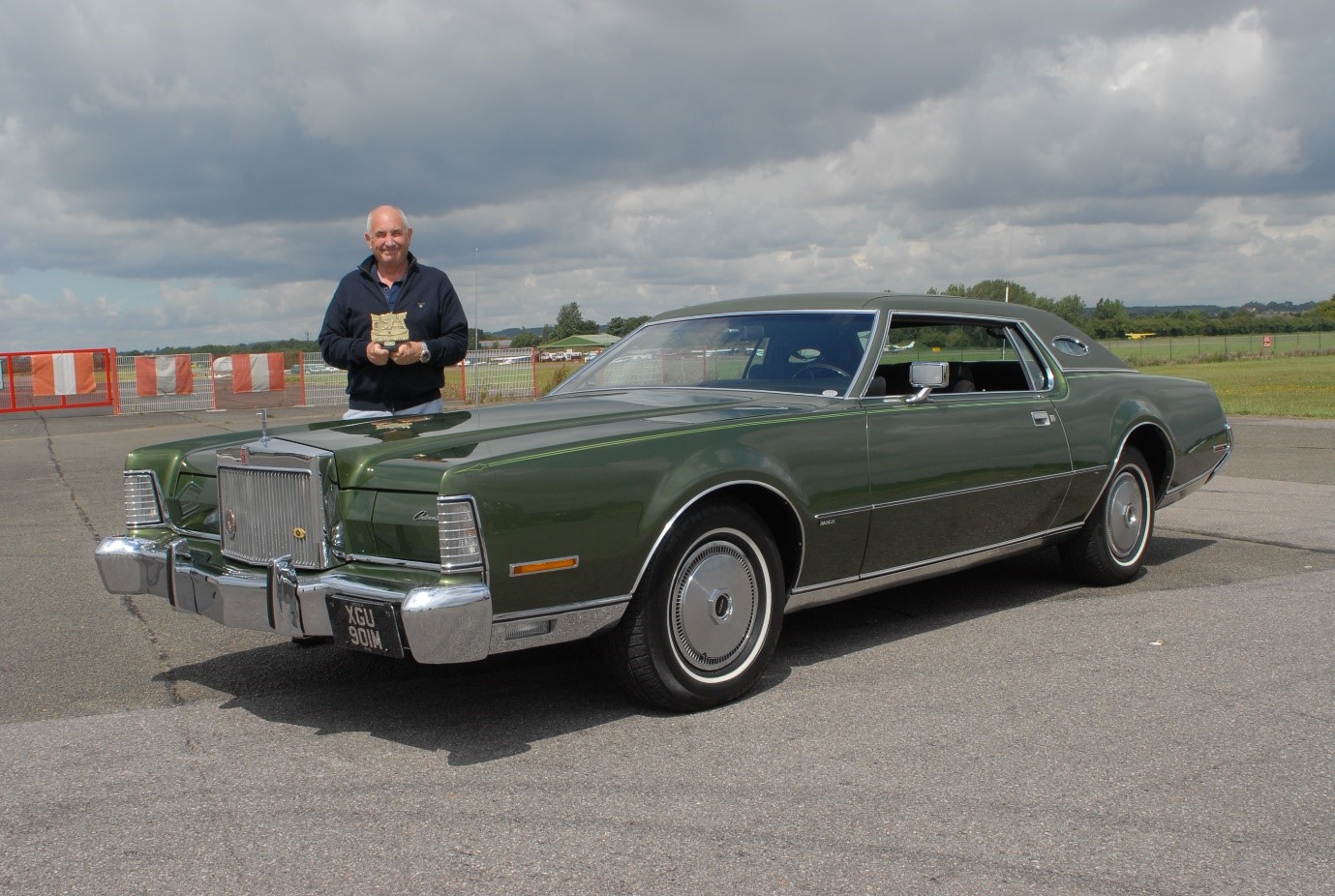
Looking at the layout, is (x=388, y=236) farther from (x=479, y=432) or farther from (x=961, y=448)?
(x=961, y=448)

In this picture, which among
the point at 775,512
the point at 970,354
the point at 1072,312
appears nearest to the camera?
the point at 775,512

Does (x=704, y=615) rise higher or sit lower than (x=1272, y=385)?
higher

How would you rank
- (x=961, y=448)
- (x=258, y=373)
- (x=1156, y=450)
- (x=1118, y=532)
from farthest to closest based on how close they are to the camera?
(x=258, y=373), (x=1156, y=450), (x=1118, y=532), (x=961, y=448)

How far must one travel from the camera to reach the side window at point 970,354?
5.32 metres

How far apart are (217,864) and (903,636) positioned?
9.89 feet

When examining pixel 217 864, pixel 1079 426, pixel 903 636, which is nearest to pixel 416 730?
pixel 217 864

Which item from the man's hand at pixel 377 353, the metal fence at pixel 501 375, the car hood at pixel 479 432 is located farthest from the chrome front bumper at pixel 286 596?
the metal fence at pixel 501 375

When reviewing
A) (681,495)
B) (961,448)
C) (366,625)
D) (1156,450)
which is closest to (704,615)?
(681,495)

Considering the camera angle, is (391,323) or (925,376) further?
(391,323)

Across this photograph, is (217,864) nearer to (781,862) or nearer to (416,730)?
(416,730)

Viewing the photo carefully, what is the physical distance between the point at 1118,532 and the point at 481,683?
3.39 metres

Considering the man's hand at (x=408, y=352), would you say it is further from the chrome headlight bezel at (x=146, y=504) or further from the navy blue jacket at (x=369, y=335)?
the chrome headlight bezel at (x=146, y=504)

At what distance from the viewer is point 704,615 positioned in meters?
3.96

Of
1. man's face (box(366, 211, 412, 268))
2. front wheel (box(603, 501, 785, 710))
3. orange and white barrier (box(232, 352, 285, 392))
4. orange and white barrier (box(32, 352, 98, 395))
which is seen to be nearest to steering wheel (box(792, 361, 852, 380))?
front wheel (box(603, 501, 785, 710))
